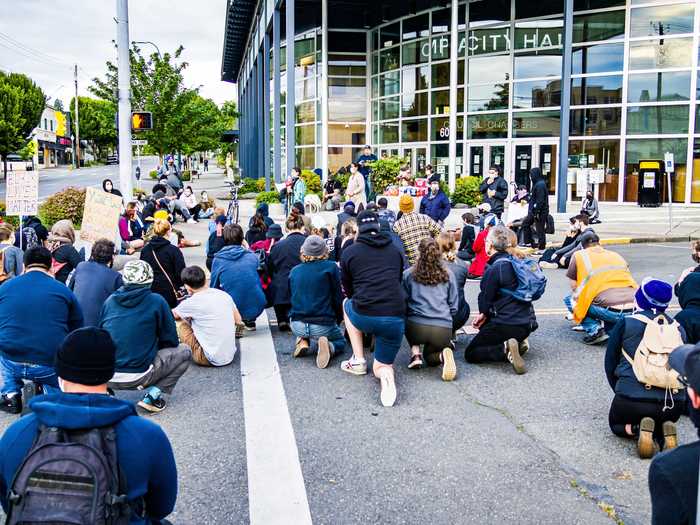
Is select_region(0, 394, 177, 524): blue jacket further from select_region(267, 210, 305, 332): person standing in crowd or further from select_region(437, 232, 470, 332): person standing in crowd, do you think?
select_region(267, 210, 305, 332): person standing in crowd

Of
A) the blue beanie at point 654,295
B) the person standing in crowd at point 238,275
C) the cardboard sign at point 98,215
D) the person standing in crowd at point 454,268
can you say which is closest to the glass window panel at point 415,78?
the cardboard sign at point 98,215

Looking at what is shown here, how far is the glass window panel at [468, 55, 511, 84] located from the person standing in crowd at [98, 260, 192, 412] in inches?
971

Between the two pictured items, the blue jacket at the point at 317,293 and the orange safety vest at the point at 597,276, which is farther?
the orange safety vest at the point at 597,276

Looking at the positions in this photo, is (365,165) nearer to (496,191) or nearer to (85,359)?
(496,191)

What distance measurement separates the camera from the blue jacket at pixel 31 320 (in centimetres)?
599

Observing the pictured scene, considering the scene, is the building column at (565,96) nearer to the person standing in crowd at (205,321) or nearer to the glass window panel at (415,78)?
the glass window panel at (415,78)

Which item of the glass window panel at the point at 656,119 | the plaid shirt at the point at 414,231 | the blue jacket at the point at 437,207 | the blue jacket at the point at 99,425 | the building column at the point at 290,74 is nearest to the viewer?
the blue jacket at the point at 99,425

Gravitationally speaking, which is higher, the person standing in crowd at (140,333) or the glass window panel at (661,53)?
the glass window panel at (661,53)

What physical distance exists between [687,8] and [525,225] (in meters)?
13.4

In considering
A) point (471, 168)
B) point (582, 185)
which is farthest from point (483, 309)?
point (471, 168)

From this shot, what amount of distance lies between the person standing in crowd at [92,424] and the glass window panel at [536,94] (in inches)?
1051

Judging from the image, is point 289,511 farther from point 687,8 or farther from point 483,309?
point 687,8

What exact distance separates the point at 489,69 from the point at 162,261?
2296 centimetres

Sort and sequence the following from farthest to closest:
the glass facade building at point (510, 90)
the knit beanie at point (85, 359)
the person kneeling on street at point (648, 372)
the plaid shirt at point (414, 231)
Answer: the glass facade building at point (510, 90) → the plaid shirt at point (414, 231) → the person kneeling on street at point (648, 372) → the knit beanie at point (85, 359)
